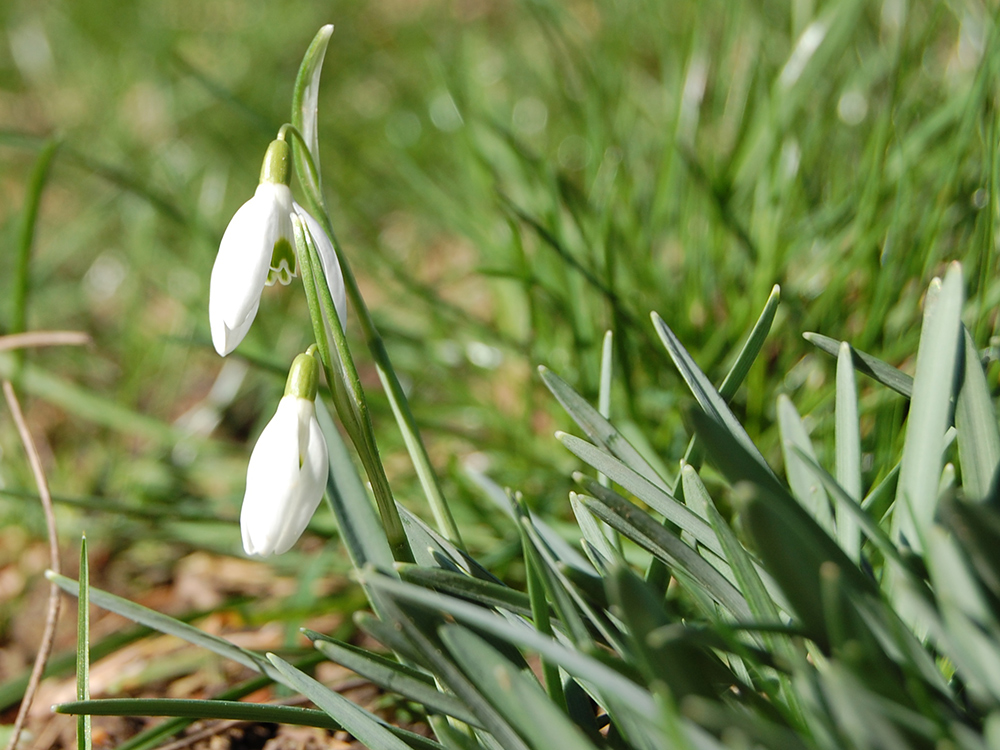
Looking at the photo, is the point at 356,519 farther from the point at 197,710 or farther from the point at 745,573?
the point at 745,573

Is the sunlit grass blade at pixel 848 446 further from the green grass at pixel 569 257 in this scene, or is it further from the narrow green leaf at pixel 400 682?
the narrow green leaf at pixel 400 682

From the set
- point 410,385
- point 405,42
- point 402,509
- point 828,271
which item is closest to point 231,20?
point 405,42

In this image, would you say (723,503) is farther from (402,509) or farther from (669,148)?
(669,148)

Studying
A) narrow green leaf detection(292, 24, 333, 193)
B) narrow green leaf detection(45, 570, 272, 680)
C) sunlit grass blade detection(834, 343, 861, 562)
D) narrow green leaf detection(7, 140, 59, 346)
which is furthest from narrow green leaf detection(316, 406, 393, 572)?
narrow green leaf detection(7, 140, 59, 346)

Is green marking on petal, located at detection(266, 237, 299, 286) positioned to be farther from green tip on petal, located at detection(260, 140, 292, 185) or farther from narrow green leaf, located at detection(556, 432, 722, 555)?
narrow green leaf, located at detection(556, 432, 722, 555)

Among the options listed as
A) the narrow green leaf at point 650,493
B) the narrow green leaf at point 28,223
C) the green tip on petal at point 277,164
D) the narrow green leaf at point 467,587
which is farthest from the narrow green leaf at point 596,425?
the narrow green leaf at point 28,223

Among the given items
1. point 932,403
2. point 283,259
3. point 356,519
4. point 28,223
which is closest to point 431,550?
point 356,519
